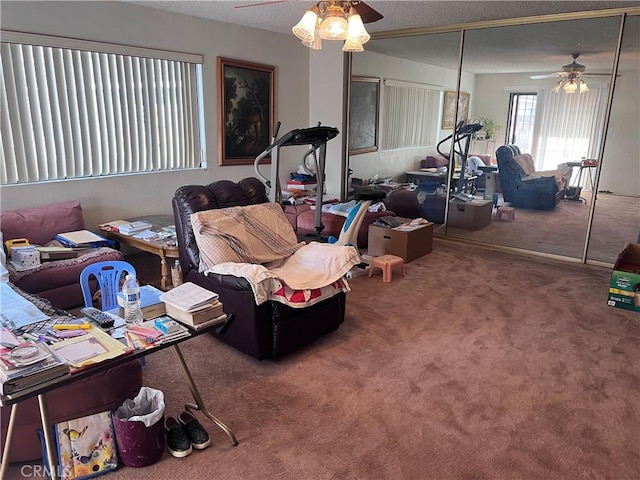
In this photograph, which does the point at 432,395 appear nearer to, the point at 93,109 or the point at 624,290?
the point at 624,290

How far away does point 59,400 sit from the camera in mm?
1938

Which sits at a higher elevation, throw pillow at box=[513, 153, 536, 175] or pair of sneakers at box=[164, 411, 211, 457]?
throw pillow at box=[513, 153, 536, 175]

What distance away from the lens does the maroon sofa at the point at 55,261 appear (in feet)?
10.9

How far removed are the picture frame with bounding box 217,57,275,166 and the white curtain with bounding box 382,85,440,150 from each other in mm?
1491

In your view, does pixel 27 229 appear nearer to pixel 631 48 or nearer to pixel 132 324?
pixel 132 324

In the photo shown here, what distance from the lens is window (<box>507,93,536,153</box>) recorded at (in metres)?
4.95

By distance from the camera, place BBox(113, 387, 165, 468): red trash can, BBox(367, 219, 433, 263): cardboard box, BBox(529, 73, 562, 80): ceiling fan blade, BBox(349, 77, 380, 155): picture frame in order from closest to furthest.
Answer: BBox(113, 387, 165, 468): red trash can < BBox(529, 73, 562, 80): ceiling fan blade < BBox(367, 219, 433, 263): cardboard box < BBox(349, 77, 380, 155): picture frame

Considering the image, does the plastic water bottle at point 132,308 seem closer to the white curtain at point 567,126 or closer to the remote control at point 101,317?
the remote control at point 101,317

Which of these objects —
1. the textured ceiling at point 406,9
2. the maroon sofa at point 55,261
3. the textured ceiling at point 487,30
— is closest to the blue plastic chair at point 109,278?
the maroon sofa at point 55,261

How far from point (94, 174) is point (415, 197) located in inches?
144

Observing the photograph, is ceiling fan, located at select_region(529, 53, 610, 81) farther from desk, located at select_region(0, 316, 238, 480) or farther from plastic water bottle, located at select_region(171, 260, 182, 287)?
desk, located at select_region(0, 316, 238, 480)

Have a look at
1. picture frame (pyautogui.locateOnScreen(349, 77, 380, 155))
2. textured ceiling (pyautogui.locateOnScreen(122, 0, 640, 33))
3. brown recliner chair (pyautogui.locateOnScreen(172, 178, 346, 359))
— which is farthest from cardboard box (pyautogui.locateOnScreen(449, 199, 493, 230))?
brown recliner chair (pyautogui.locateOnScreen(172, 178, 346, 359))

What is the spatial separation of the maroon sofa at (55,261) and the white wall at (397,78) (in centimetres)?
356

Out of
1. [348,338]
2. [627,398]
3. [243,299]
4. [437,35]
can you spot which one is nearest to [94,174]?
[243,299]
